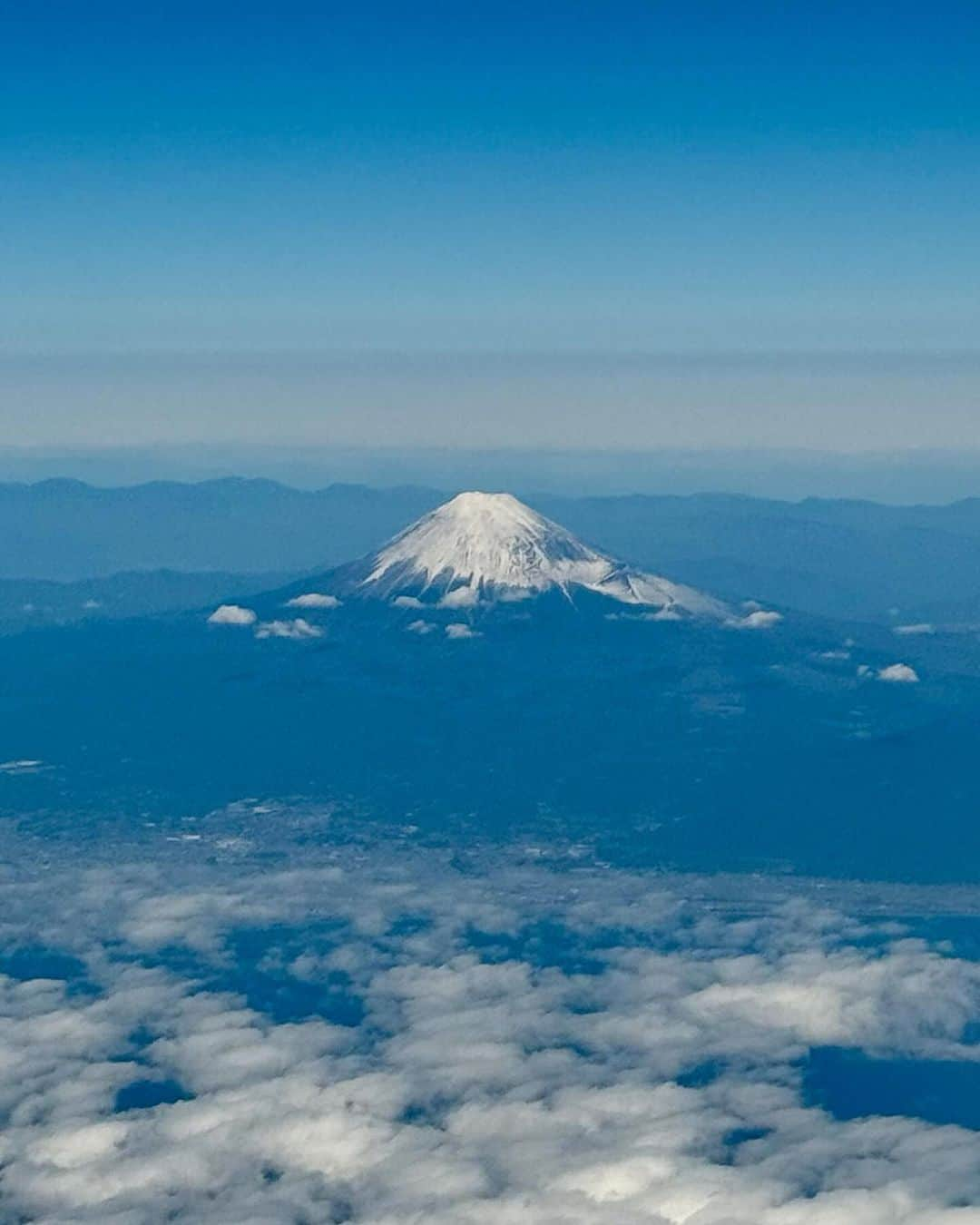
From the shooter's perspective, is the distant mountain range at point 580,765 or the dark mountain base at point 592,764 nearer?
the dark mountain base at point 592,764

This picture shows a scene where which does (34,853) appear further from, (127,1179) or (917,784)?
(917,784)

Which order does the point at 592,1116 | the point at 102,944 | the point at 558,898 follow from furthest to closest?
the point at 558,898, the point at 102,944, the point at 592,1116

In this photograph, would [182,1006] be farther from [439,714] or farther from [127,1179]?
[439,714]

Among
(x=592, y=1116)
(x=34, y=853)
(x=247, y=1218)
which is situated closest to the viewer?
(x=247, y=1218)

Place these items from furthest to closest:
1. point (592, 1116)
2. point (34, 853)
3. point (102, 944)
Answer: point (34, 853), point (102, 944), point (592, 1116)

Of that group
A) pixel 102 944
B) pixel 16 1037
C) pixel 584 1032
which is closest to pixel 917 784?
pixel 584 1032

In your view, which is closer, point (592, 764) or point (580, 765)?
point (580, 765)

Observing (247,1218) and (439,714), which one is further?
(439,714)

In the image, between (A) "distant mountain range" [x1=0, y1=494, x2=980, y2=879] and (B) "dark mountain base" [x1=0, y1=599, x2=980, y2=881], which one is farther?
(A) "distant mountain range" [x1=0, y1=494, x2=980, y2=879]

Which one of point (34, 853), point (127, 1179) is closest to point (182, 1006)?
point (127, 1179)
